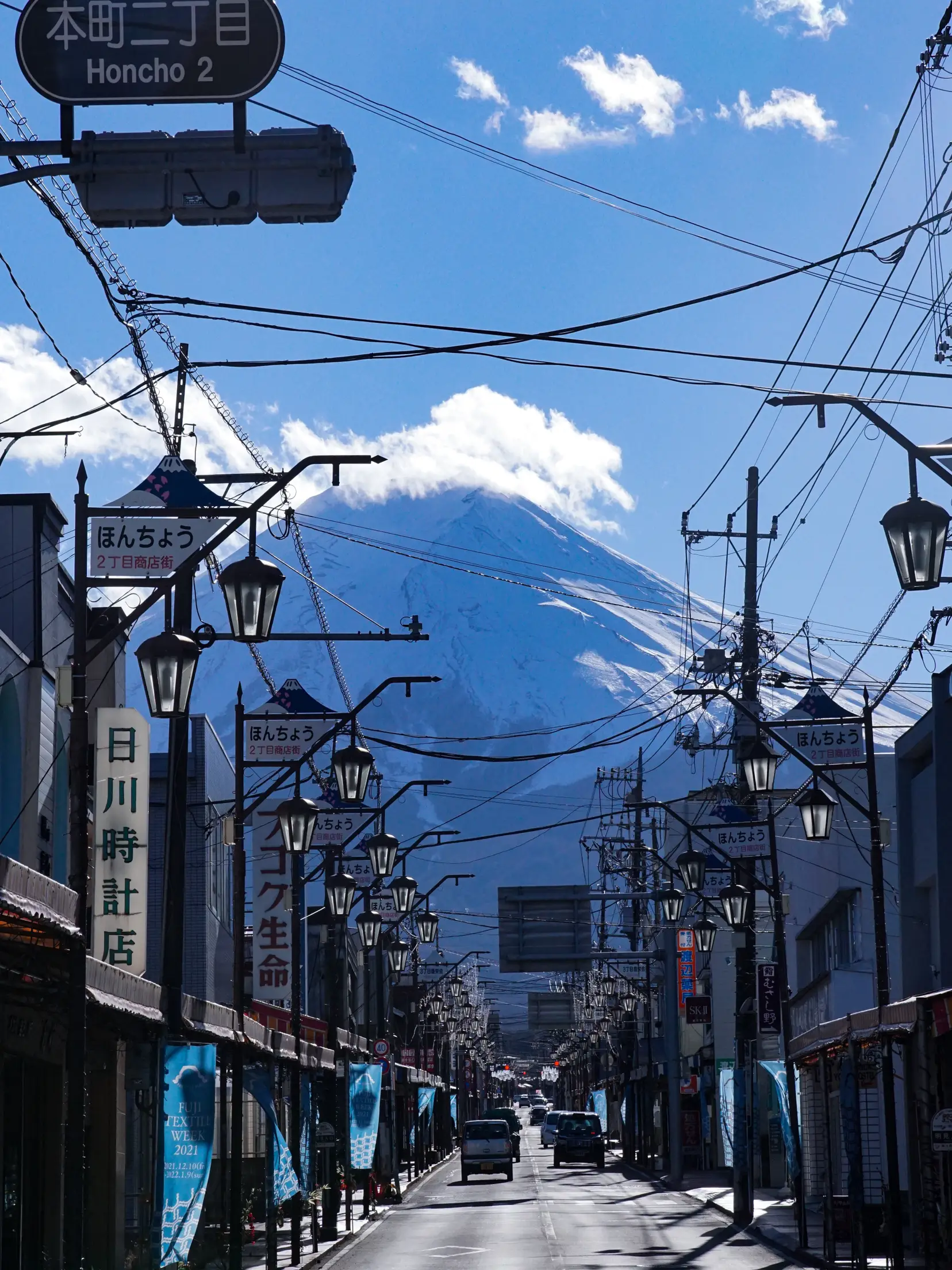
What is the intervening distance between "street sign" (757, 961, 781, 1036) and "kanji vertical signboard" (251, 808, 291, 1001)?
1228 centimetres

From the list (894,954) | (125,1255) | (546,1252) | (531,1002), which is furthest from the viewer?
(531,1002)

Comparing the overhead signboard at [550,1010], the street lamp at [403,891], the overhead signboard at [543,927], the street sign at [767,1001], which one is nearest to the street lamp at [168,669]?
the street lamp at [403,891]

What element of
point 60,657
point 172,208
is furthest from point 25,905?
point 60,657

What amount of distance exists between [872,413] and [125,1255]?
14.6 m

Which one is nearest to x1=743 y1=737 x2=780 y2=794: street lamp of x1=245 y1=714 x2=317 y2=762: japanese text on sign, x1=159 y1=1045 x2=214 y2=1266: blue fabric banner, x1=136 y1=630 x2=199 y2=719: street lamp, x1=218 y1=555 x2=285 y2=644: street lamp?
x1=245 y1=714 x2=317 y2=762: japanese text on sign

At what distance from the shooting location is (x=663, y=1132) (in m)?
75.5

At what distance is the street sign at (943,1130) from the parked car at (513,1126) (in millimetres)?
45480

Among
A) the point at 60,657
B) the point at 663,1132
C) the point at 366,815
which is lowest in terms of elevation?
the point at 663,1132

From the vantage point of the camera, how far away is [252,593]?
592 inches

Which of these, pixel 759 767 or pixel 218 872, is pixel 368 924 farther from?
pixel 759 767

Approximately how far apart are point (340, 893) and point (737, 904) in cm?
804

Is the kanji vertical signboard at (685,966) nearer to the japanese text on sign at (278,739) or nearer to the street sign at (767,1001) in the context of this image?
the street sign at (767,1001)

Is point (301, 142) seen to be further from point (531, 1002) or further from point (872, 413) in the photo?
point (531, 1002)

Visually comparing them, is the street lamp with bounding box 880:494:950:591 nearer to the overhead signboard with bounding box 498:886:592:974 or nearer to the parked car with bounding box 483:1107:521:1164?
the overhead signboard with bounding box 498:886:592:974
